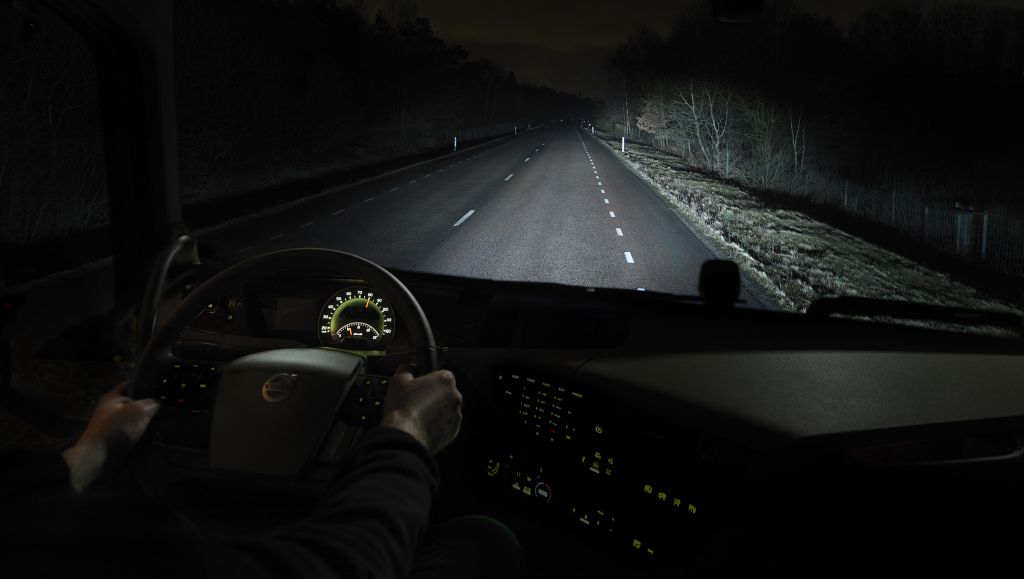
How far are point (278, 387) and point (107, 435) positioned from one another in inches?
18.0

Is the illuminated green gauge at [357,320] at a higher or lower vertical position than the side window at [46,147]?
lower

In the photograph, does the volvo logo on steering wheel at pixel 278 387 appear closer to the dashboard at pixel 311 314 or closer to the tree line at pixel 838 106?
the dashboard at pixel 311 314

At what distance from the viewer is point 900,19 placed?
2616 cm

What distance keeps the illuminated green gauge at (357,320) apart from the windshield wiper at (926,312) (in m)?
1.67

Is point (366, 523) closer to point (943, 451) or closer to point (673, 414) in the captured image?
point (673, 414)

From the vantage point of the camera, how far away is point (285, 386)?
2.13 meters

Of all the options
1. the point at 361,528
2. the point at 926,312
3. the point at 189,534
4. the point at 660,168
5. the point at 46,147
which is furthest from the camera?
the point at 660,168

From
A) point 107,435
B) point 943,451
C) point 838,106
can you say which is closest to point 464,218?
point 943,451

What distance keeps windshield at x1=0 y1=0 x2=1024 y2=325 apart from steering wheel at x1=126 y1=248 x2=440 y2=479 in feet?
4.76

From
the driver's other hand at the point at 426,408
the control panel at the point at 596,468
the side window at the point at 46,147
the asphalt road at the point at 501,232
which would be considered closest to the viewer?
the driver's other hand at the point at 426,408

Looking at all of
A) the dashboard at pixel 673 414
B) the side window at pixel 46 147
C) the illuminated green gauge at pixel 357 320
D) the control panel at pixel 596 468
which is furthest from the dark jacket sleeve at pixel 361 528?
the side window at pixel 46 147

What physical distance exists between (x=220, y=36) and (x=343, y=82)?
21455mm

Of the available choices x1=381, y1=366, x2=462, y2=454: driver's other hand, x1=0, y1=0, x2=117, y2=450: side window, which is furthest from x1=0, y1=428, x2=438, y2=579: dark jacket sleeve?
x1=0, y1=0, x2=117, y2=450: side window

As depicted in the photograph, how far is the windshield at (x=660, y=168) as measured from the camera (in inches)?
353
